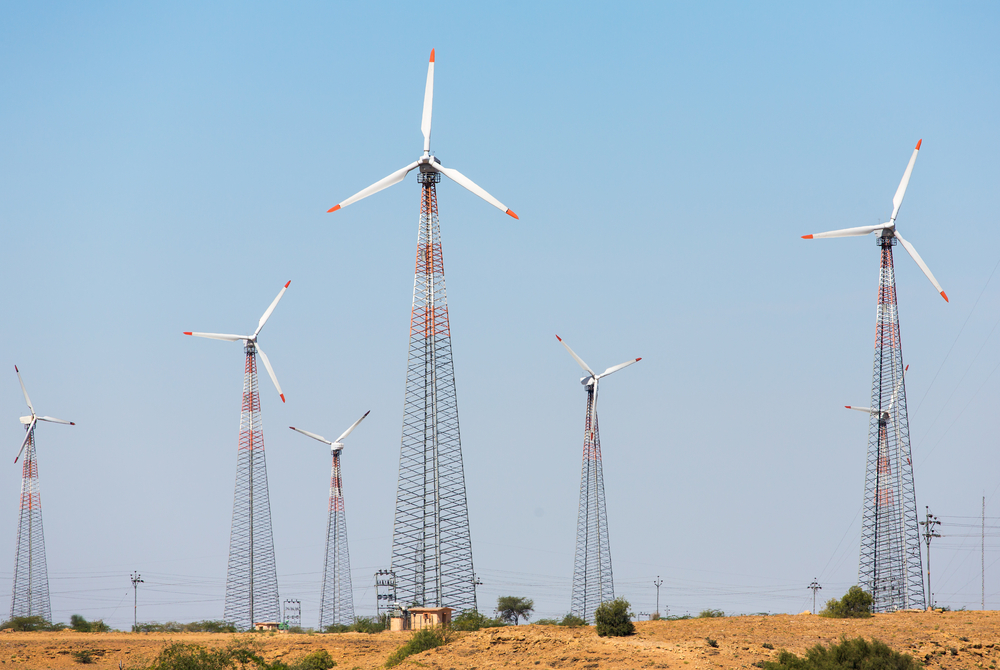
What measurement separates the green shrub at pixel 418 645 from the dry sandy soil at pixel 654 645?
772 millimetres

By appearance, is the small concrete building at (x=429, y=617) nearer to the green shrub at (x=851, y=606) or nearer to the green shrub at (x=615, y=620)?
the green shrub at (x=615, y=620)

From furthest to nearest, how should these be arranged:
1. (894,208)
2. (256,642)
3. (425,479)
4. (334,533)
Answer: (334,533), (894,208), (256,642), (425,479)

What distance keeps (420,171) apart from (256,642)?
116 feet

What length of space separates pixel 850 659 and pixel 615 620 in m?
14.9

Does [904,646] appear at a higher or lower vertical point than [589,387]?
lower

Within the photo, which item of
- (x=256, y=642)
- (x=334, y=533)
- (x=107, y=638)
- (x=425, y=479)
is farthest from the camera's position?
(x=334, y=533)

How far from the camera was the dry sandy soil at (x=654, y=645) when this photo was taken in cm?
6028

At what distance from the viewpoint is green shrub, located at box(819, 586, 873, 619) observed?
249 feet

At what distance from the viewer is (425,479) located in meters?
72.2

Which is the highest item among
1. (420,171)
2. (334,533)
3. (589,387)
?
(420,171)

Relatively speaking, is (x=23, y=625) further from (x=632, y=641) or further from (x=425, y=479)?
(x=632, y=641)

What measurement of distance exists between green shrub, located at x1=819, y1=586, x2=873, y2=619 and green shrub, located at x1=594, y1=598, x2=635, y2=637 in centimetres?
1780

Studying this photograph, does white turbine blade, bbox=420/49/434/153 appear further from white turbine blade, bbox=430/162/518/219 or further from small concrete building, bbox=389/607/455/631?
small concrete building, bbox=389/607/455/631

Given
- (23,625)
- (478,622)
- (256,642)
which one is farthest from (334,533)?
(478,622)
